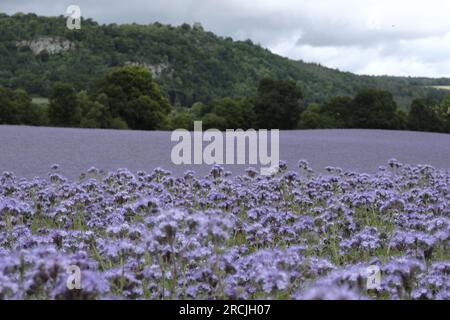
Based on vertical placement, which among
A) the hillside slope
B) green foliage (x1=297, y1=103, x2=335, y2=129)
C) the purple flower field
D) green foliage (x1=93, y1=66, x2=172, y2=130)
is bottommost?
the purple flower field

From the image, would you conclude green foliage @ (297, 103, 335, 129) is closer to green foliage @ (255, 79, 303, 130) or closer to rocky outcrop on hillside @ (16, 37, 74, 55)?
green foliage @ (255, 79, 303, 130)

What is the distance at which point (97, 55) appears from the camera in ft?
254

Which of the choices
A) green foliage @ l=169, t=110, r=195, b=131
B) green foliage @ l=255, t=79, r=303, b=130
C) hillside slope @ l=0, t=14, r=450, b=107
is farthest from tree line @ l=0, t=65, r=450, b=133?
hillside slope @ l=0, t=14, r=450, b=107

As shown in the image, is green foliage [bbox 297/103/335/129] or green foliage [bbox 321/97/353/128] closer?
green foliage [bbox 297/103/335/129]

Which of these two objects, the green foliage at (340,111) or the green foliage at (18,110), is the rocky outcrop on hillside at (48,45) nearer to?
the green foliage at (18,110)

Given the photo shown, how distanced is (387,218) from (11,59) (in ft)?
231

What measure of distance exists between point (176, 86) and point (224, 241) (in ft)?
255

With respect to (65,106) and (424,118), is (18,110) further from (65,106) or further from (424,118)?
(424,118)

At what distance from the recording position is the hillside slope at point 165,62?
233 feet

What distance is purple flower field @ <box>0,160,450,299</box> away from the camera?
3.39m

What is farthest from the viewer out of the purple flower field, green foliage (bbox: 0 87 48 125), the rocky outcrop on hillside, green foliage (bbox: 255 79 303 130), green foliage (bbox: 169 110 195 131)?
the rocky outcrop on hillside

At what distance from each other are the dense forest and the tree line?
93 mm

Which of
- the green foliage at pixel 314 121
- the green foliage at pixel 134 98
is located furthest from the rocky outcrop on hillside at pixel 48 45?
the green foliage at pixel 314 121

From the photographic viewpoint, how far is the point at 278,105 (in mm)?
50469
